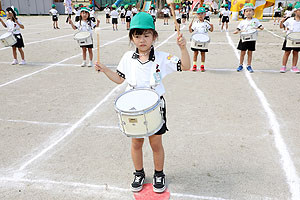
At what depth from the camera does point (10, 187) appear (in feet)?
9.86

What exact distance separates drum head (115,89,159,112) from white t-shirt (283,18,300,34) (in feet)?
20.1

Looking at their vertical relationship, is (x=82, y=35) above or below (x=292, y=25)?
below

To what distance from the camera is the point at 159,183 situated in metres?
2.89

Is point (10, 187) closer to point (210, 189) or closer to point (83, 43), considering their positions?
point (210, 189)

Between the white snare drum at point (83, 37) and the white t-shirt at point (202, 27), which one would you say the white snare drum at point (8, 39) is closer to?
the white snare drum at point (83, 37)

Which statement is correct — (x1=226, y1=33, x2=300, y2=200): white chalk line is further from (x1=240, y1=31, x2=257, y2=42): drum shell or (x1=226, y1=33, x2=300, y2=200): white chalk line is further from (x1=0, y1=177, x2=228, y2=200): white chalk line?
(x1=240, y1=31, x2=257, y2=42): drum shell

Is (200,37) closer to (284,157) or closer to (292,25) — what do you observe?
(292,25)

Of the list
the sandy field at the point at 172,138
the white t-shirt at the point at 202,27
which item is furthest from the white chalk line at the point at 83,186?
the white t-shirt at the point at 202,27

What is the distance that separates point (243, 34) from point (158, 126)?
18.8ft

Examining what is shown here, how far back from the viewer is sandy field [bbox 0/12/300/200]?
2994 mm

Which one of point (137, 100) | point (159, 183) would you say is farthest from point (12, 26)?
point (159, 183)

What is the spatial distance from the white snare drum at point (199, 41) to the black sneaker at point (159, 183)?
5.14 meters

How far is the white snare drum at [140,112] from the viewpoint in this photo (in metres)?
2.34

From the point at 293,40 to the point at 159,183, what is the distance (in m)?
5.99
